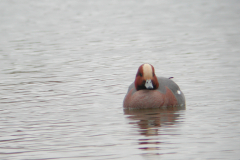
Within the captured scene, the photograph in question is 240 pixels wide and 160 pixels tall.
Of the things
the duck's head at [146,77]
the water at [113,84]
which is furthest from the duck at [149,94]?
the water at [113,84]

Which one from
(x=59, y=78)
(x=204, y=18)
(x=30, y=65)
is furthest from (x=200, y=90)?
(x=204, y=18)

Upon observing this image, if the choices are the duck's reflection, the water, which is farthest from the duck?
the water

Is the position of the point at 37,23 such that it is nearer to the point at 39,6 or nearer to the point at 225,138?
the point at 39,6

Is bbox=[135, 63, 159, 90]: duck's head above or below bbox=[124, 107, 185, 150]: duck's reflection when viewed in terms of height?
above

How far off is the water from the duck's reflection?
2 centimetres

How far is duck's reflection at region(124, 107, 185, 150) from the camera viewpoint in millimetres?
8695

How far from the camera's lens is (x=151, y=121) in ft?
34.0

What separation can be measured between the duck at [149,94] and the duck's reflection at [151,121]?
0.14 m

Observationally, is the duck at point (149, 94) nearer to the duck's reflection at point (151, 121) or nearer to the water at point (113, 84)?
the duck's reflection at point (151, 121)

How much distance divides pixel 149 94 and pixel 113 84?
3069mm

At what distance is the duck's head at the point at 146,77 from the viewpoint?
1140cm

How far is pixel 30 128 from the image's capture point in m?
10.1

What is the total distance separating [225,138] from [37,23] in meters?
23.4

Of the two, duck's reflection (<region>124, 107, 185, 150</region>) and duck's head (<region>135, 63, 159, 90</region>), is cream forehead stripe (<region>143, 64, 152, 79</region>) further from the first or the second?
duck's reflection (<region>124, 107, 185, 150</region>)
